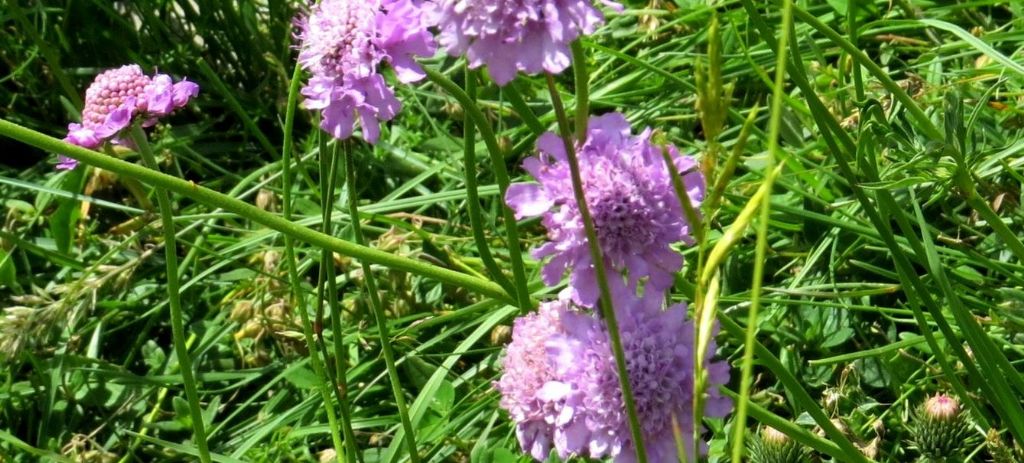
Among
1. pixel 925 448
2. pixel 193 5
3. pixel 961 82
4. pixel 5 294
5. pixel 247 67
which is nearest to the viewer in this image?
pixel 925 448

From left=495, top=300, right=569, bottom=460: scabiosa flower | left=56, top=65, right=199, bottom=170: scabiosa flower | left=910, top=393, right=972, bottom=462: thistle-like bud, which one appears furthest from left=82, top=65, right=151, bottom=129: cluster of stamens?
left=910, top=393, right=972, bottom=462: thistle-like bud

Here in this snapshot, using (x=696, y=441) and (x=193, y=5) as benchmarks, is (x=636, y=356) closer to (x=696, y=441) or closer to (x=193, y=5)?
(x=696, y=441)

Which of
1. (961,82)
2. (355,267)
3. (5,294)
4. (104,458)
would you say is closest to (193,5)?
(5,294)

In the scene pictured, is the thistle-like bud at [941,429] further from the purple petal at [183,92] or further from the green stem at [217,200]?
the purple petal at [183,92]

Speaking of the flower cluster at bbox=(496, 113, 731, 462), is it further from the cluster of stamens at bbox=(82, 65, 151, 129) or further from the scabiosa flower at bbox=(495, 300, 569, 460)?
the cluster of stamens at bbox=(82, 65, 151, 129)

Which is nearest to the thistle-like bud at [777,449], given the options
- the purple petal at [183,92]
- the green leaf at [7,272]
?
the purple petal at [183,92]
